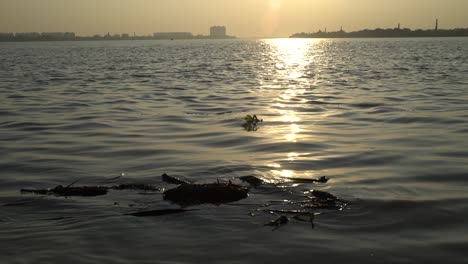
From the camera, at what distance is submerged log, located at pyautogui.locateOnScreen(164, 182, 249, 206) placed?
6.68m

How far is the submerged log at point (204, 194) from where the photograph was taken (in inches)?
263

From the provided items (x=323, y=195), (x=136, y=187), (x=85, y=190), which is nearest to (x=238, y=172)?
(x=136, y=187)

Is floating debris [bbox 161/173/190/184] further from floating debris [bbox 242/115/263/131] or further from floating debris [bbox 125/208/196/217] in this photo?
floating debris [bbox 242/115/263/131]

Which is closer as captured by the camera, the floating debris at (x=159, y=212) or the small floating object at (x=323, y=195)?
the floating debris at (x=159, y=212)

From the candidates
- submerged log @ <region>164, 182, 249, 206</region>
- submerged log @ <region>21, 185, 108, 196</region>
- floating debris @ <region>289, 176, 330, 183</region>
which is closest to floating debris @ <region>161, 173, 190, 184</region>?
submerged log @ <region>164, 182, 249, 206</region>

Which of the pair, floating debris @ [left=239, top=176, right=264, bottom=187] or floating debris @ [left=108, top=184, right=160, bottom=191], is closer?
floating debris @ [left=108, top=184, right=160, bottom=191]

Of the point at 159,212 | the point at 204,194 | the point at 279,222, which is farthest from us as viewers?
the point at 204,194

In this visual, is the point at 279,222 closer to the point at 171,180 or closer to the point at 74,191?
the point at 171,180

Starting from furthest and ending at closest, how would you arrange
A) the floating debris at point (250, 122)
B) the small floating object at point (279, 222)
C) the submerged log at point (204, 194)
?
1. the floating debris at point (250, 122)
2. the submerged log at point (204, 194)
3. the small floating object at point (279, 222)

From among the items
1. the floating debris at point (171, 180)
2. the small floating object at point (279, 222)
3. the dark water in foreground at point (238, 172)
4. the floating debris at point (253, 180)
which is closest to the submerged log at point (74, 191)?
the dark water in foreground at point (238, 172)

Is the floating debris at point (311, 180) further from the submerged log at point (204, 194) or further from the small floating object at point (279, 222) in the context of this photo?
the small floating object at point (279, 222)

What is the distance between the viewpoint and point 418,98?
18.5 m

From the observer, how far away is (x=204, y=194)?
6777mm

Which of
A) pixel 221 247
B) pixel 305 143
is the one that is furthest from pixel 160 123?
pixel 221 247
